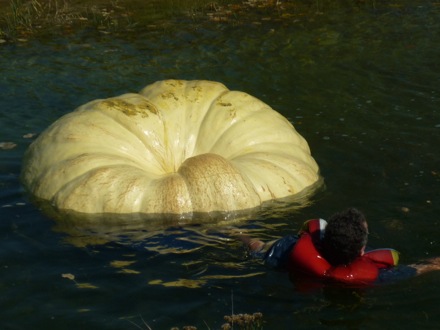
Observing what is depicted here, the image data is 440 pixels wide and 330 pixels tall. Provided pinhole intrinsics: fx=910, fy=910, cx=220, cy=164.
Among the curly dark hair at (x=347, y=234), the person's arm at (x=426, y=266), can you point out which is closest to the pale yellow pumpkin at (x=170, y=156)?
the curly dark hair at (x=347, y=234)

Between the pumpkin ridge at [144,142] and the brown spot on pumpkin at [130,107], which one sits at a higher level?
the brown spot on pumpkin at [130,107]

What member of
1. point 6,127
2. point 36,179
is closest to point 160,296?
point 36,179

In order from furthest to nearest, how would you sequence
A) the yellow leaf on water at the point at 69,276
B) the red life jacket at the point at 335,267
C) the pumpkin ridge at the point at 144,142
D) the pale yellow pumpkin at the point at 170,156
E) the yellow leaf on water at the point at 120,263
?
the pumpkin ridge at the point at 144,142 < the pale yellow pumpkin at the point at 170,156 < the yellow leaf on water at the point at 120,263 < the yellow leaf on water at the point at 69,276 < the red life jacket at the point at 335,267

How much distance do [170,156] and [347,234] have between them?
2875mm

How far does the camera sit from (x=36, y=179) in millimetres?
9406

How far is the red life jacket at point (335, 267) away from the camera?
7.52 m

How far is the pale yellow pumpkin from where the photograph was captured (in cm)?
888

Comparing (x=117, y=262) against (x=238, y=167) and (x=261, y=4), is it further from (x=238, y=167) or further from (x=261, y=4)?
(x=261, y=4)

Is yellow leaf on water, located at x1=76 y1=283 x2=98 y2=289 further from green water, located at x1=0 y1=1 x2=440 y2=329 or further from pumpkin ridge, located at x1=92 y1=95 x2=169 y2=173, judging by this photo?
pumpkin ridge, located at x1=92 y1=95 x2=169 y2=173

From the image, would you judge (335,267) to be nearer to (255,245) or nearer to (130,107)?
(255,245)

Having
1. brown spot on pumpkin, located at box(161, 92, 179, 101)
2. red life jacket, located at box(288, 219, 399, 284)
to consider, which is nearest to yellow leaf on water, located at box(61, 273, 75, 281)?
red life jacket, located at box(288, 219, 399, 284)

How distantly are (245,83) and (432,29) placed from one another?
14.7ft

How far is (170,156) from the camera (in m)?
9.63

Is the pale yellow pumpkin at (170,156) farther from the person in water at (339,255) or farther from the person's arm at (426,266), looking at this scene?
the person's arm at (426,266)
